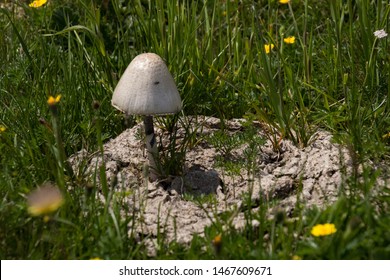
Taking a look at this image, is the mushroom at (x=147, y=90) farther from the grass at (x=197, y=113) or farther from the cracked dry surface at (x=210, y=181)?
the cracked dry surface at (x=210, y=181)

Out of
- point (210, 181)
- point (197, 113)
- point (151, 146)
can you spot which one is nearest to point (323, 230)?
point (210, 181)

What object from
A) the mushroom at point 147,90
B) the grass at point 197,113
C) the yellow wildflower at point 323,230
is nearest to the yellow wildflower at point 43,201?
the grass at point 197,113

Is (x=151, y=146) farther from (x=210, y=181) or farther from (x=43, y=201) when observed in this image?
(x=43, y=201)

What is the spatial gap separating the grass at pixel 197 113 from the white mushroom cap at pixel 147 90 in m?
0.17

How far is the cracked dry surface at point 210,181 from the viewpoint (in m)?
3.17

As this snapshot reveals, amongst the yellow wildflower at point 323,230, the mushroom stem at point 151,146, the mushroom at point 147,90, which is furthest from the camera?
the mushroom stem at point 151,146

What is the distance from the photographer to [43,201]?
9.14 feet

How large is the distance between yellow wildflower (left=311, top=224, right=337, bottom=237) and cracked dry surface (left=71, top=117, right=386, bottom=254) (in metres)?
0.32

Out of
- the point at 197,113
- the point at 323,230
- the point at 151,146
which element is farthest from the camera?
the point at 197,113

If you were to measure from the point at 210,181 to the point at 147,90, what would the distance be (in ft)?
2.10

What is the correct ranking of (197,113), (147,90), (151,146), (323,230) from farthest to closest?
(197,113), (151,146), (147,90), (323,230)

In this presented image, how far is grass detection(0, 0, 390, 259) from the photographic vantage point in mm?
2803

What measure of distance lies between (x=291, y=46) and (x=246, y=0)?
0.59m

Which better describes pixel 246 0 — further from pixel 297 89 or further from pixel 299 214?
pixel 299 214
